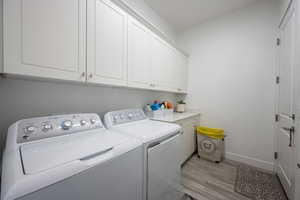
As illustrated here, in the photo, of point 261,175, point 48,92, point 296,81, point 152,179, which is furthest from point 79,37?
point 261,175

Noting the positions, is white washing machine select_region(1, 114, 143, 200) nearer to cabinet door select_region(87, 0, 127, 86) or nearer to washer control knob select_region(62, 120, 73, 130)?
washer control knob select_region(62, 120, 73, 130)

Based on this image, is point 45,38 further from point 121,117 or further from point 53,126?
point 121,117

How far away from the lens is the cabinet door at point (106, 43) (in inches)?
42.6

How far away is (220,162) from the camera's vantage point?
2215mm

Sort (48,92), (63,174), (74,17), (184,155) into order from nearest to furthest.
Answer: (63,174), (74,17), (48,92), (184,155)

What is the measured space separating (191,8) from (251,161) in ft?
10.3

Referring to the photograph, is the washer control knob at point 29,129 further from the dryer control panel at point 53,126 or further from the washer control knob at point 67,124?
the washer control knob at point 67,124

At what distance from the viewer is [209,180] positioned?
1722mm

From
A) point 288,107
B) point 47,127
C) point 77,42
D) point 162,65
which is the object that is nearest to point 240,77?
point 288,107

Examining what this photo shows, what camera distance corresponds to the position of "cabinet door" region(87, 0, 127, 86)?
1.08 meters

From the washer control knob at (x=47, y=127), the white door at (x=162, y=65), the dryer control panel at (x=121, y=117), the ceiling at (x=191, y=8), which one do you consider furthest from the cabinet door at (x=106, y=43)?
the ceiling at (x=191, y=8)

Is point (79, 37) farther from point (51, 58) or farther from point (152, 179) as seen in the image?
point (152, 179)

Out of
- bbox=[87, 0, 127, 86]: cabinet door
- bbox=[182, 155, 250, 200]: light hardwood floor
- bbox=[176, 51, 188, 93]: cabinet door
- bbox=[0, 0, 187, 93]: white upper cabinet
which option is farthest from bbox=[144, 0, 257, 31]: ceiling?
bbox=[182, 155, 250, 200]: light hardwood floor

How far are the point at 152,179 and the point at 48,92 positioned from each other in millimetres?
1255
